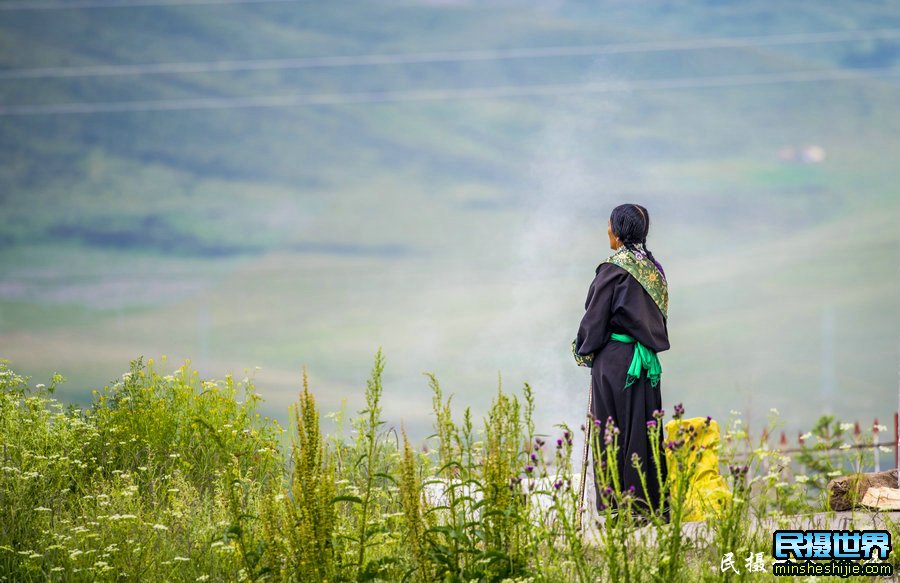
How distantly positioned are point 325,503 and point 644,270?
2728 mm

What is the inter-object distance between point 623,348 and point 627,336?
0.23 ft

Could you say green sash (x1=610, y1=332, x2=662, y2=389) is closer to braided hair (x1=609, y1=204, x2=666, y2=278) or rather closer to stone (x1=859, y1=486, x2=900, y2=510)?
braided hair (x1=609, y1=204, x2=666, y2=278)

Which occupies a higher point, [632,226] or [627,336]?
[632,226]

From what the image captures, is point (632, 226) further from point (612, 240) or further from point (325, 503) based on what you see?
point (325, 503)

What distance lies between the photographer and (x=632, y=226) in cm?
520

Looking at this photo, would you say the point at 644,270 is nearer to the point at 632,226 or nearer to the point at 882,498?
the point at 632,226

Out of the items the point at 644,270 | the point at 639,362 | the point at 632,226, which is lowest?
the point at 639,362

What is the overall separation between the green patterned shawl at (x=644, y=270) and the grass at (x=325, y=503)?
857 mm

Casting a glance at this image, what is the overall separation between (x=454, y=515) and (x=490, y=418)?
357 mm

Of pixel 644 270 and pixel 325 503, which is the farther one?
pixel 644 270

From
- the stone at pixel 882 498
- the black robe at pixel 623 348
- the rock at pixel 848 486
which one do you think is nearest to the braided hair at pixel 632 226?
the black robe at pixel 623 348

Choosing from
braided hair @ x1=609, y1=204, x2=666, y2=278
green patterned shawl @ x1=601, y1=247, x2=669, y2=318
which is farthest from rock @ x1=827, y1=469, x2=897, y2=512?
braided hair @ x1=609, y1=204, x2=666, y2=278

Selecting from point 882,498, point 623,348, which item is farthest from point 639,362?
point 882,498

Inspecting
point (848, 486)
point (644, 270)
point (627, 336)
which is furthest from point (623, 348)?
point (848, 486)
